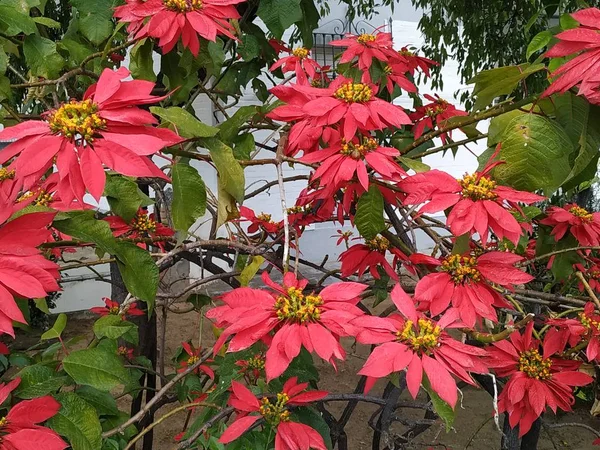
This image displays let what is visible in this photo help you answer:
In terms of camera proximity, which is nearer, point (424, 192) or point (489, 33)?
point (424, 192)

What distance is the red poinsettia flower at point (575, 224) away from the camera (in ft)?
2.80

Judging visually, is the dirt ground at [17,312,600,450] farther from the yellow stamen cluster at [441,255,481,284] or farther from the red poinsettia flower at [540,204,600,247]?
the yellow stamen cluster at [441,255,481,284]

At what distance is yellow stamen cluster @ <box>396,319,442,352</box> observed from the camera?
0.48 meters

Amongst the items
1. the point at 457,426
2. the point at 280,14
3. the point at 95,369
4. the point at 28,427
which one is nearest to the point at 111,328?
the point at 95,369

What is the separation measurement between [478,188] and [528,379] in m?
0.32

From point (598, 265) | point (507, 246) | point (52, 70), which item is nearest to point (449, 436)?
point (598, 265)

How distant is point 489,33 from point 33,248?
246 centimetres

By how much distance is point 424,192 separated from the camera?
0.57 metres

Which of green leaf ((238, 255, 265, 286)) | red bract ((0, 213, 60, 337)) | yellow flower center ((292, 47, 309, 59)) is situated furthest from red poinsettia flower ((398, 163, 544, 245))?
yellow flower center ((292, 47, 309, 59))

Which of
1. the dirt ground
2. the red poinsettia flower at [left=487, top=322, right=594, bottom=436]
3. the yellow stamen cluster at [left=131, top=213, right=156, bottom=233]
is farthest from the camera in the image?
the dirt ground

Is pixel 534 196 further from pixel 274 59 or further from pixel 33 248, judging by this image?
pixel 274 59

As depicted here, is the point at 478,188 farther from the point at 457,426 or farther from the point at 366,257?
the point at 457,426

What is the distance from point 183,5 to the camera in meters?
0.62

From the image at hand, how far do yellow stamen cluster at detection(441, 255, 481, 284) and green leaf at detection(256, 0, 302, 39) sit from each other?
46cm
